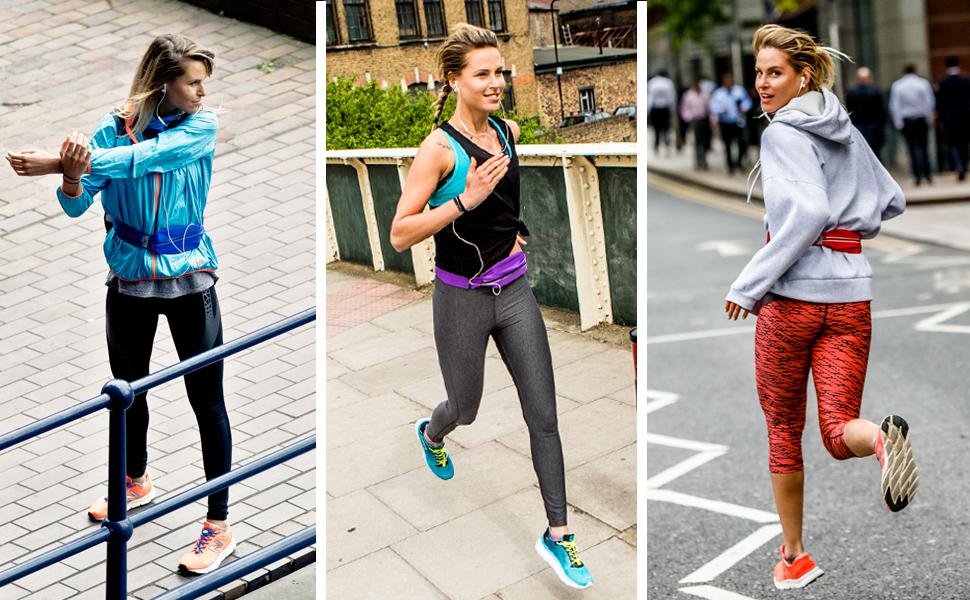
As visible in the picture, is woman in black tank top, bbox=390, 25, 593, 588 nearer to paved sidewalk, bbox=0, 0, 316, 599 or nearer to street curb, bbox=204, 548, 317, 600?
street curb, bbox=204, 548, 317, 600

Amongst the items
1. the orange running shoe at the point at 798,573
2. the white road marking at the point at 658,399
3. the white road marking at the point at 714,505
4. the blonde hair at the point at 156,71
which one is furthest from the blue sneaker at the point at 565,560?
the white road marking at the point at 658,399

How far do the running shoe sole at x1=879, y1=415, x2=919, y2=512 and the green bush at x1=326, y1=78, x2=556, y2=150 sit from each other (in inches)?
43.0

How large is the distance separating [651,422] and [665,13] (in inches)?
1039

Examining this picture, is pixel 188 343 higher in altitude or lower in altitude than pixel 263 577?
higher

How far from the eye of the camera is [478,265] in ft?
11.1

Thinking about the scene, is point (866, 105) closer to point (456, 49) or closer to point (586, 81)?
point (586, 81)

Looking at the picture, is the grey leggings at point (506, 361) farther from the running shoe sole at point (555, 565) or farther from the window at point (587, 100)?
the window at point (587, 100)

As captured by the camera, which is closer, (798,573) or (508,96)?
(508,96)

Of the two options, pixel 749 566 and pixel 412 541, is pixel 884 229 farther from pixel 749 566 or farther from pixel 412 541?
pixel 412 541

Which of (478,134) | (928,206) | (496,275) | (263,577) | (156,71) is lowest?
(928,206)

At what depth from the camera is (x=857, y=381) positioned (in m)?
3.43

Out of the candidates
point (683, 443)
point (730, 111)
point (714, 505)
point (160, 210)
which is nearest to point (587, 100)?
point (160, 210)

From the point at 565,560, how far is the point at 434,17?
1424mm

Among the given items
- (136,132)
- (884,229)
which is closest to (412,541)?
(136,132)
